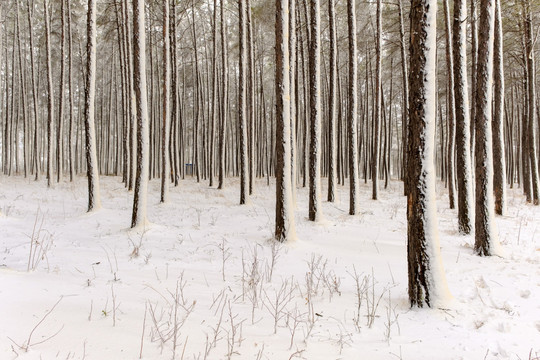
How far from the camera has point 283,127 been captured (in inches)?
253

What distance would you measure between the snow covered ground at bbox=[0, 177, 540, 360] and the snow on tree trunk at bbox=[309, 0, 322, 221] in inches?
27.9

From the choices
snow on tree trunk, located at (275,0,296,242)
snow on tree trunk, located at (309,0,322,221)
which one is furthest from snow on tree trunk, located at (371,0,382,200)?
snow on tree trunk, located at (275,0,296,242)

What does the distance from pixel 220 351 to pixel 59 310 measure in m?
1.73

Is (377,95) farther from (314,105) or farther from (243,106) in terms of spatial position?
(243,106)

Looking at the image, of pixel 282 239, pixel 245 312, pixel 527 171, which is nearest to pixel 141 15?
pixel 282 239

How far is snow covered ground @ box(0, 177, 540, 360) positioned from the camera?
253cm

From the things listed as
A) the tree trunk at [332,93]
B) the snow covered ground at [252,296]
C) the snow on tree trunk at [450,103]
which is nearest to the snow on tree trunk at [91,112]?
the snow covered ground at [252,296]

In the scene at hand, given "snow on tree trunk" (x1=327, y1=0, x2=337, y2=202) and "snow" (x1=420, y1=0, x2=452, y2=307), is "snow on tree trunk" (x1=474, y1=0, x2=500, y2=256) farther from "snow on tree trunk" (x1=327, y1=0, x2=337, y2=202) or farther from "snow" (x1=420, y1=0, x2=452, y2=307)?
"snow on tree trunk" (x1=327, y1=0, x2=337, y2=202)

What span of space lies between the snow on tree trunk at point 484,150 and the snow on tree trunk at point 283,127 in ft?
11.8

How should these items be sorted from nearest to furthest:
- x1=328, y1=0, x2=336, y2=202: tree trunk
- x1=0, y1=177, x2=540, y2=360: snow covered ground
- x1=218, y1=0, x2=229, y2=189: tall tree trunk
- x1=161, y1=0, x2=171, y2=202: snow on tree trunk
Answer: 1. x1=0, y1=177, x2=540, y2=360: snow covered ground
2. x1=161, y1=0, x2=171, y2=202: snow on tree trunk
3. x1=328, y1=0, x2=336, y2=202: tree trunk
4. x1=218, y1=0, x2=229, y2=189: tall tree trunk

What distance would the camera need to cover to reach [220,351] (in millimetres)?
2455

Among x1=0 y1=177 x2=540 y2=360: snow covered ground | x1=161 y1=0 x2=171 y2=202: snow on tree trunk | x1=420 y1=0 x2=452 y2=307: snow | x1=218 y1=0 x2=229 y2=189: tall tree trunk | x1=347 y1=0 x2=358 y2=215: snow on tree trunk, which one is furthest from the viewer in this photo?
x1=218 y1=0 x2=229 y2=189: tall tree trunk

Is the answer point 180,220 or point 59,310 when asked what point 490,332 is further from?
point 180,220

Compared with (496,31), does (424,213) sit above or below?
below
